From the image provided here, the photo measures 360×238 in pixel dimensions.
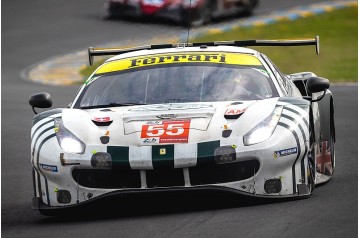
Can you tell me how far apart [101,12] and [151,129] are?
2258 cm

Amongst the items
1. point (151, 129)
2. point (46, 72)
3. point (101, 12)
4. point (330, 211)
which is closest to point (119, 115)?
point (151, 129)

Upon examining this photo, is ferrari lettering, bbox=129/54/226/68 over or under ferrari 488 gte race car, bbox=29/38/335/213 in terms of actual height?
over

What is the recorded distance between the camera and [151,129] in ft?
25.3

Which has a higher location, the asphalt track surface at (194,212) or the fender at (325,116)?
the fender at (325,116)

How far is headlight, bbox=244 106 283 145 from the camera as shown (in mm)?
7566

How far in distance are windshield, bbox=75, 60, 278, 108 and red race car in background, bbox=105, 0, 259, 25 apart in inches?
474

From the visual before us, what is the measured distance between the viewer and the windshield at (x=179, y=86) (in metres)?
8.55

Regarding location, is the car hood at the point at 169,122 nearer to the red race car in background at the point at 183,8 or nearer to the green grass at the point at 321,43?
the green grass at the point at 321,43

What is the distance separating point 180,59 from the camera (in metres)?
9.04

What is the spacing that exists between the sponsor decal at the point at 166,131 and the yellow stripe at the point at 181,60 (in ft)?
4.29

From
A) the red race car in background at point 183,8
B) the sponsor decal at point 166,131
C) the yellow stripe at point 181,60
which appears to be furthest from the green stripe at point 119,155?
the red race car in background at point 183,8

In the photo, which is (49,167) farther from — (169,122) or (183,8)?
(183,8)

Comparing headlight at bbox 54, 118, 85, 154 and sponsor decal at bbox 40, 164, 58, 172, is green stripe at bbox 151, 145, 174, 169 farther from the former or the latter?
sponsor decal at bbox 40, 164, 58, 172

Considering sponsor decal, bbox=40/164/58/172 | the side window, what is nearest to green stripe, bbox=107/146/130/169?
sponsor decal, bbox=40/164/58/172
